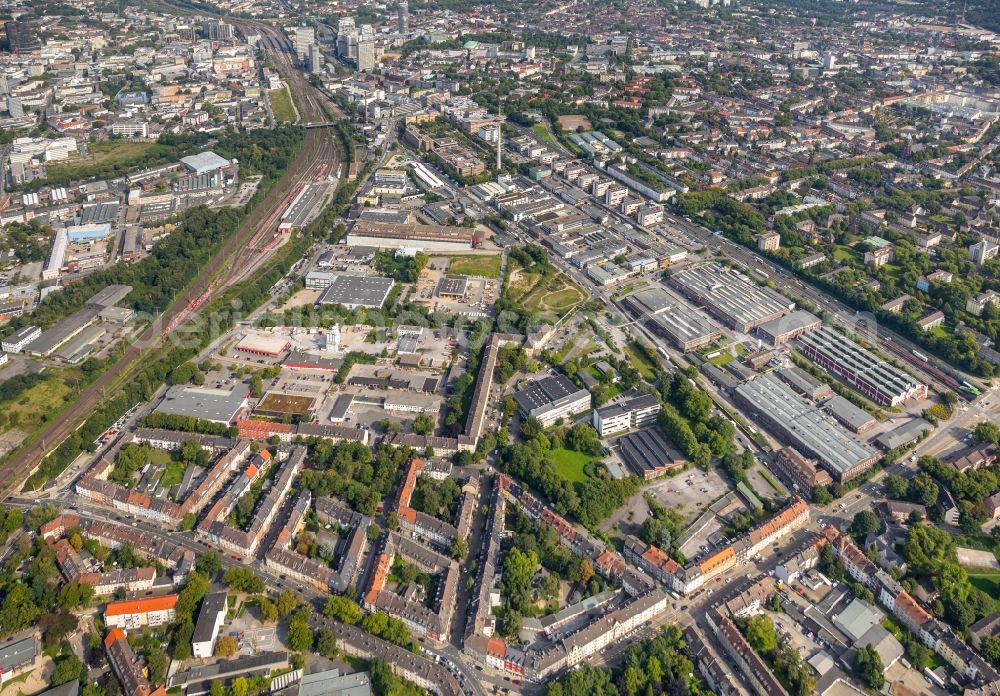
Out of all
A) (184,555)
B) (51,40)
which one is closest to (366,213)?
(184,555)

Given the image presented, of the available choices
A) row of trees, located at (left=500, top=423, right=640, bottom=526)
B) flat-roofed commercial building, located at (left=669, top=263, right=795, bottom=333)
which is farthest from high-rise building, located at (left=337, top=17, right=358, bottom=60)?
row of trees, located at (left=500, top=423, right=640, bottom=526)

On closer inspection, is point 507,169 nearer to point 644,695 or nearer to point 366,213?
point 366,213

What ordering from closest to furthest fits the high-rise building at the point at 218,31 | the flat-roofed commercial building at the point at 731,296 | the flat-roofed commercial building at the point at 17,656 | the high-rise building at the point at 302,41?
the flat-roofed commercial building at the point at 17,656, the flat-roofed commercial building at the point at 731,296, the high-rise building at the point at 302,41, the high-rise building at the point at 218,31

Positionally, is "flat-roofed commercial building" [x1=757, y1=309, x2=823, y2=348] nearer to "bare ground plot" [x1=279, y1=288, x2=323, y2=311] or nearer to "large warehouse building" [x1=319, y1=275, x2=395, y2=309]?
"large warehouse building" [x1=319, y1=275, x2=395, y2=309]

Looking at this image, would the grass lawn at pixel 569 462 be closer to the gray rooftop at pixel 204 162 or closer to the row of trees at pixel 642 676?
the row of trees at pixel 642 676

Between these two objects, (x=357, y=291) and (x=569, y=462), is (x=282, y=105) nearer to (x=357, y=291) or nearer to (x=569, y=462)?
Result: (x=357, y=291)

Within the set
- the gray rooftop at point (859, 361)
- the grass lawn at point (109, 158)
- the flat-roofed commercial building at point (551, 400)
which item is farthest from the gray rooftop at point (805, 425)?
the grass lawn at point (109, 158)
